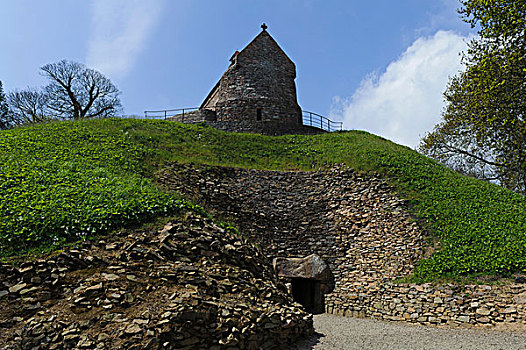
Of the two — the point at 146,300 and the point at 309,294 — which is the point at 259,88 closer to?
the point at 309,294

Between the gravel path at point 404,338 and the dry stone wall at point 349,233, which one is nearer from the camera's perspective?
the gravel path at point 404,338

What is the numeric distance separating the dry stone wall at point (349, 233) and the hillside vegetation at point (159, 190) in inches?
34.2

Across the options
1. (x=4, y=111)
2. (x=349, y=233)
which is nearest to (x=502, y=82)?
(x=349, y=233)

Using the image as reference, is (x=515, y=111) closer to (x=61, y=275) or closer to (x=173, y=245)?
(x=173, y=245)

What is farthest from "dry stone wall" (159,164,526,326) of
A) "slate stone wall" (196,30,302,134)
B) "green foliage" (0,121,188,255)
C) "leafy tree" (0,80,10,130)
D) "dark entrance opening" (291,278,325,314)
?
"leafy tree" (0,80,10,130)

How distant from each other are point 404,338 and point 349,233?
6.32 meters

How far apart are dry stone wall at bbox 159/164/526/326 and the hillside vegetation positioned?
869 millimetres

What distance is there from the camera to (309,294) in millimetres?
14445

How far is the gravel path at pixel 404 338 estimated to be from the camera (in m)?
8.22

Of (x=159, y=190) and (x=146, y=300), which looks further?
(x=159, y=190)

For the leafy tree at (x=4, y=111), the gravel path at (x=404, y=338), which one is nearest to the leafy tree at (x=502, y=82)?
the gravel path at (x=404, y=338)

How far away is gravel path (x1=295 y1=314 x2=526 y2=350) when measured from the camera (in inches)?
324

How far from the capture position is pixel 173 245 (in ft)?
29.0

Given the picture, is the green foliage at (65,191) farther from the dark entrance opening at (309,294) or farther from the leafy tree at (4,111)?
the leafy tree at (4,111)
